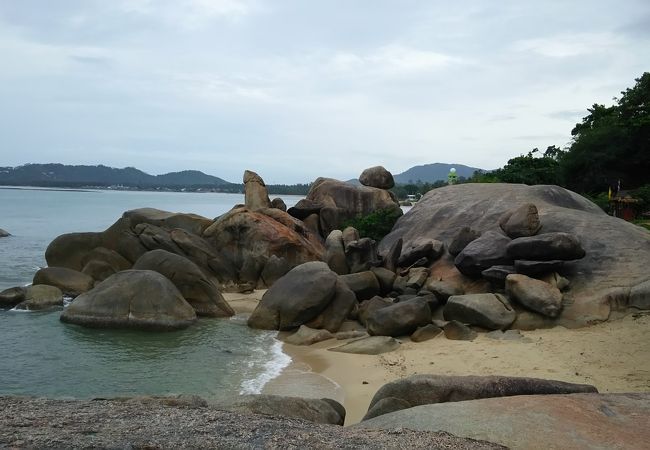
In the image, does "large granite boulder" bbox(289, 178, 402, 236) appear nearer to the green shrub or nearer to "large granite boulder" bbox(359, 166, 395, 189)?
"large granite boulder" bbox(359, 166, 395, 189)

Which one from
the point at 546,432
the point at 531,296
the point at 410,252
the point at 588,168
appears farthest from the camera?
the point at 588,168

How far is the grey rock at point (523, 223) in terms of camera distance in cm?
1583

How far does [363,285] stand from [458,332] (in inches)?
166

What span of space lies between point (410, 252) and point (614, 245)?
5495 millimetres

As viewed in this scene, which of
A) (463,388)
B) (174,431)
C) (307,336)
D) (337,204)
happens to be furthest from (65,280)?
(174,431)

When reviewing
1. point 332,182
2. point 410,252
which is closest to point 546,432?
point 410,252

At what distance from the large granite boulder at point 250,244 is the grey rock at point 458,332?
962 centimetres

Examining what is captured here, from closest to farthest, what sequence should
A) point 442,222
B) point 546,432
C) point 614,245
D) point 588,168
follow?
1. point 546,432
2. point 614,245
3. point 442,222
4. point 588,168

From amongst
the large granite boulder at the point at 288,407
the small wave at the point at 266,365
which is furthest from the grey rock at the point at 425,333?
the large granite boulder at the point at 288,407

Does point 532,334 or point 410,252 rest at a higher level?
point 410,252

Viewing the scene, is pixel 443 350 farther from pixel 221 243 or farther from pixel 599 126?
pixel 599 126

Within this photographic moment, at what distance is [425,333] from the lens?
12930mm

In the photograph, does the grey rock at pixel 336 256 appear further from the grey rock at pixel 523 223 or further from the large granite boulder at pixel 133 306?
the large granite boulder at pixel 133 306

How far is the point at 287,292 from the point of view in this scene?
15047 millimetres
